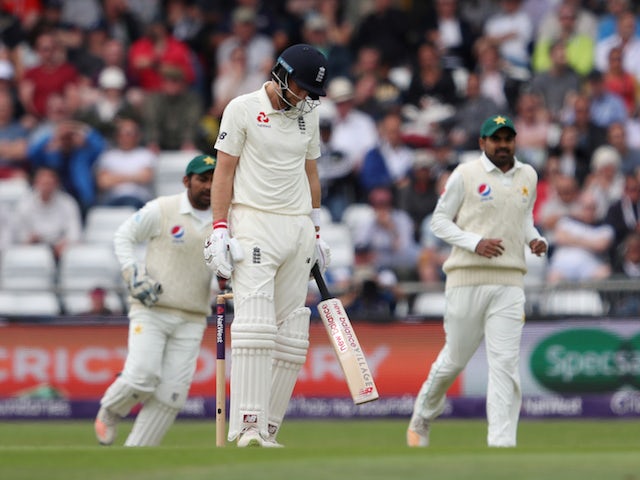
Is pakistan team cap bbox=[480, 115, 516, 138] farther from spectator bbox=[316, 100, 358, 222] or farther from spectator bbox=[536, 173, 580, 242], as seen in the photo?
spectator bbox=[316, 100, 358, 222]

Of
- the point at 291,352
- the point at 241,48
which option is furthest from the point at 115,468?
the point at 241,48

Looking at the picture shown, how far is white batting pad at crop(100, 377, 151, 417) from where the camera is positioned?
38.6ft

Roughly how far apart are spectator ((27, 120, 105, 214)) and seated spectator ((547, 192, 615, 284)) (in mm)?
5762

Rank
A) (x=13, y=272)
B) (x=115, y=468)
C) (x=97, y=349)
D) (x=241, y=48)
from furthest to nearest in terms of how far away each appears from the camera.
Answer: (x=241, y=48), (x=13, y=272), (x=97, y=349), (x=115, y=468)

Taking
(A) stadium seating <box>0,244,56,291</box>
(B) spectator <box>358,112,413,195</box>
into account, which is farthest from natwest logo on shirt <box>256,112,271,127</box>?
(B) spectator <box>358,112,413,195</box>

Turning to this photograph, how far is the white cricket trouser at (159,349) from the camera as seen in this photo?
11.7 metres

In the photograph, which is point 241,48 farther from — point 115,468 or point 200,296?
point 115,468

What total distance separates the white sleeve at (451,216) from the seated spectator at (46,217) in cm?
736

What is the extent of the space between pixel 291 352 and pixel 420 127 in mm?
9917

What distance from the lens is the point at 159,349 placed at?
11703 millimetres

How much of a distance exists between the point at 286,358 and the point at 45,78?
11097mm

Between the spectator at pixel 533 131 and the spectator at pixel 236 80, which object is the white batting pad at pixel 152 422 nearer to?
the spectator at pixel 533 131

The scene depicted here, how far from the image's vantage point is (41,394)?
1630 cm

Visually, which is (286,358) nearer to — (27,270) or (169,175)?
(27,270)
